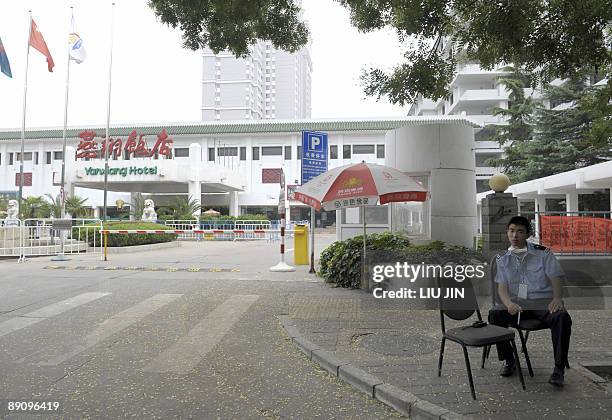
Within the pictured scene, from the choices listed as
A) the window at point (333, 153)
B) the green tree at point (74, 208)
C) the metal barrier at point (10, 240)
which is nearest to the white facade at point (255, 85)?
the window at point (333, 153)

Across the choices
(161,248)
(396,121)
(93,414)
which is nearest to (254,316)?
(93,414)

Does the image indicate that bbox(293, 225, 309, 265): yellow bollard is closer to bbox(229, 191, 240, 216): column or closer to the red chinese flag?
the red chinese flag

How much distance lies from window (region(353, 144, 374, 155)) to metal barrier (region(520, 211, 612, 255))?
43520 mm

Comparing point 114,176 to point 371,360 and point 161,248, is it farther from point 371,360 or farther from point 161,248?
point 371,360

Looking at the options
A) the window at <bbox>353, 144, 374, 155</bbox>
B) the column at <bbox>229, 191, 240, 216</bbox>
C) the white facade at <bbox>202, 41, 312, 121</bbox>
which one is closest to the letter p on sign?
the column at <bbox>229, 191, 240, 216</bbox>

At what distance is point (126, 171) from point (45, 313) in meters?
32.9

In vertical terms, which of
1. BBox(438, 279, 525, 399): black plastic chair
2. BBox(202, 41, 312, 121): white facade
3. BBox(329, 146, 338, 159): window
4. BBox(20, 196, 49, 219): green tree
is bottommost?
BBox(438, 279, 525, 399): black plastic chair

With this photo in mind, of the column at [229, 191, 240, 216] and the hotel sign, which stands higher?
the hotel sign

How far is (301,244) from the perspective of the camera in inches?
561

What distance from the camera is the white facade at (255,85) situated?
409 feet

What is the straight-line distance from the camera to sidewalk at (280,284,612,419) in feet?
12.0

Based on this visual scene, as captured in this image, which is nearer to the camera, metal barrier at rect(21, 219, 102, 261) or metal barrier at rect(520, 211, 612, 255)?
metal barrier at rect(520, 211, 612, 255)

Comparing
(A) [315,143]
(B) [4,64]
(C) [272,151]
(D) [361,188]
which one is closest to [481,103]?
(C) [272,151]

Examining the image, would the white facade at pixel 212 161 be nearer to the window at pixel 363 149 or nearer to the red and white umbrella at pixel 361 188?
the window at pixel 363 149
